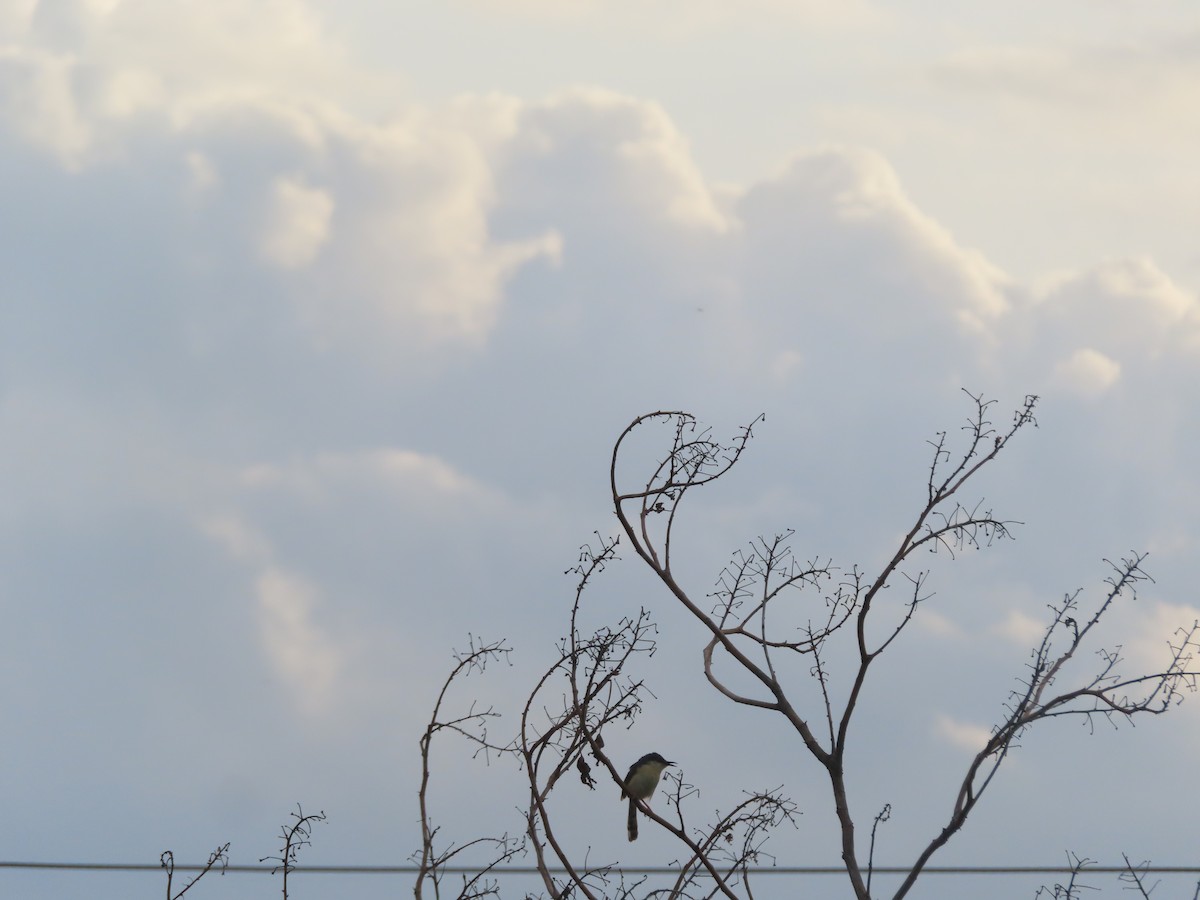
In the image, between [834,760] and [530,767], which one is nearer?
[834,760]

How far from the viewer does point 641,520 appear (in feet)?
24.5

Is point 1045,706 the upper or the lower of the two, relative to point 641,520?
lower

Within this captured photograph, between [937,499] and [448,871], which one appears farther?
[448,871]

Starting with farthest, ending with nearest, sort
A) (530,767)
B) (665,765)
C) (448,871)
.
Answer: (665,765) < (448,871) < (530,767)

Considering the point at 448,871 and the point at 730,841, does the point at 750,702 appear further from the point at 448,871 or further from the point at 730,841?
the point at 448,871

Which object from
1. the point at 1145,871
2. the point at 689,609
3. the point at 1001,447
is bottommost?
the point at 1145,871

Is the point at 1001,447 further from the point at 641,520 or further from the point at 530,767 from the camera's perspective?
the point at 530,767

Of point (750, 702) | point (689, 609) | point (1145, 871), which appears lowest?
point (1145, 871)

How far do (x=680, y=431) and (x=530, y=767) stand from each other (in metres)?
1.87

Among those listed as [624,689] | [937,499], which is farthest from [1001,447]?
[624,689]

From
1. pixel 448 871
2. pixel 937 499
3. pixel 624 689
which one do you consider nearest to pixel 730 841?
pixel 624 689

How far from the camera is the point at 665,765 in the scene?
33.4 feet

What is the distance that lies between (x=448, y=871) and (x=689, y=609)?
2095 millimetres

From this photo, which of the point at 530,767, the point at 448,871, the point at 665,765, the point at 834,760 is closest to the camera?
the point at 834,760
